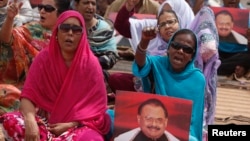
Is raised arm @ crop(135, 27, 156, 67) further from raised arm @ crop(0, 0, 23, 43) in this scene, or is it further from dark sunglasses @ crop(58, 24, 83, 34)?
raised arm @ crop(0, 0, 23, 43)

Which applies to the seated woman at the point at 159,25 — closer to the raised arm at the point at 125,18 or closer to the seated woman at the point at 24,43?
the raised arm at the point at 125,18

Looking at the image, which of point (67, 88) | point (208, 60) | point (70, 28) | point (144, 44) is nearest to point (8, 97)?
point (67, 88)

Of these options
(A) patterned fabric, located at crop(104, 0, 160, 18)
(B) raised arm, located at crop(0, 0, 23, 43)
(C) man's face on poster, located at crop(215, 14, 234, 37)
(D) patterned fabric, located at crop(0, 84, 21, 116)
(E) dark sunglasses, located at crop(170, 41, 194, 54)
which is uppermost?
(B) raised arm, located at crop(0, 0, 23, 43)

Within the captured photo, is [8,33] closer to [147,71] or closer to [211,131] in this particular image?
[147,71]

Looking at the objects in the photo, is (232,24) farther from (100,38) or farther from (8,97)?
(8,97)

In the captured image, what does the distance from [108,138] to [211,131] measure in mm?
596

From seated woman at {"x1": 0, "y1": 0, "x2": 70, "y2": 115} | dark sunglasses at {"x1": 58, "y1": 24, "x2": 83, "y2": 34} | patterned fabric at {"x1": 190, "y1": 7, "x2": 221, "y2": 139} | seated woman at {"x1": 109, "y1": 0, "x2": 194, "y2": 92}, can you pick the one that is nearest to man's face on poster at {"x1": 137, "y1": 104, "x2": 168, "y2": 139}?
seated woman at {"x1": 109, "y1": 0, "x2": 194, "y2": 92}

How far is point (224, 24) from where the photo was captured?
558cm

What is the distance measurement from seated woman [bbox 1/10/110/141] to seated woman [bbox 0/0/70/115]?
100 centimetres

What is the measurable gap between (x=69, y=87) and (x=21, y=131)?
364mm

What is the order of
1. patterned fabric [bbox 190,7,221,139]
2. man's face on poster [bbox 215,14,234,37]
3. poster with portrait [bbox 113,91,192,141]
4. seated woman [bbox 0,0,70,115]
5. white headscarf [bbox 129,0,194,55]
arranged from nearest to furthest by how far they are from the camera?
poster with portrait [bbox 113,91,192,141] → patterned fabric [bbox 190,7,221,139] → white headscarf [bbox 129,0,194,55] → seated woman [bbox 0,0,70,115] → man's face on poster [bbox 215,14,234,37]

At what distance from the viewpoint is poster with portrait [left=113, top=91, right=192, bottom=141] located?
303 cm

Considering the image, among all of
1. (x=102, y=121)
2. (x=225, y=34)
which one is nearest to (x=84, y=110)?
(x=102, y=121)

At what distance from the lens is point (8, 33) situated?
408 cm
